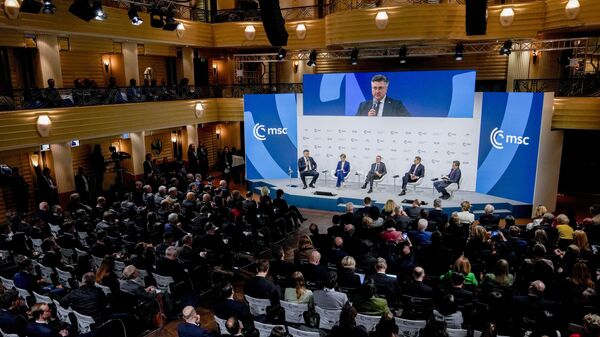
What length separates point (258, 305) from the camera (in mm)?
6215

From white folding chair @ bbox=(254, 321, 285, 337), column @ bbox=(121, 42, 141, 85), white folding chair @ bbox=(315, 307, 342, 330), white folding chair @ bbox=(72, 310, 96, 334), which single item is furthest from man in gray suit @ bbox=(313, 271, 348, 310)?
column @ bbox=(121, 42, 141, 85)

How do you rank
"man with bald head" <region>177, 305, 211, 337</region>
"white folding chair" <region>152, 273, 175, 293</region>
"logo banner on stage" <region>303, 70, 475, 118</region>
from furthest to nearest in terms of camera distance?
"logo banner on stage" <region>303, 70, 475, 118</region>
"white folding chair" <region>152, 273, 175, 293</region>
"man with bald head" <region>177, 305, 211, 337</region>

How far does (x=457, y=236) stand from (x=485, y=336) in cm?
355

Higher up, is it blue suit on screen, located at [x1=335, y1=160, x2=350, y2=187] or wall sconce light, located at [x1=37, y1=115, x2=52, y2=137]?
wall sconce light, located at [x1=37, y1=115, x2=52, y2=137]

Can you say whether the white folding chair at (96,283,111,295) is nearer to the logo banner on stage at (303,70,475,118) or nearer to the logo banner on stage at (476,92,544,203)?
the logo banner on stage at (303,70,475,118)

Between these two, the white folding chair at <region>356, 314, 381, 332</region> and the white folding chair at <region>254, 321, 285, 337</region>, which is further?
the white folding chair at <region>356, 314, 381, 332</region>

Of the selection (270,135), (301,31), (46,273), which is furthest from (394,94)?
(46,273)

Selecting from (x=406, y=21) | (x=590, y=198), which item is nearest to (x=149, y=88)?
(x=406, y=21)

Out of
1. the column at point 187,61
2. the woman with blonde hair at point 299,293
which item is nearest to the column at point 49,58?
the column at point 187,61

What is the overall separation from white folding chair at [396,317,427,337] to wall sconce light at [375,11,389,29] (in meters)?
10.3

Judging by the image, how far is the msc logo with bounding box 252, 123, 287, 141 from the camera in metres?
16.3

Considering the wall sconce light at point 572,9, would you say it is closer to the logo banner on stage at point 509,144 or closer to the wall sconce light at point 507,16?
the wall sconce light at point 507,16

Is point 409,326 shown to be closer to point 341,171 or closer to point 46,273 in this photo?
point 46,273

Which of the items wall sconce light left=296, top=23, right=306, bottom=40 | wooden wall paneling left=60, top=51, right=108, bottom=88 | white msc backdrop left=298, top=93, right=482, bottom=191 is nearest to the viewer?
white msc backdrop left=298, top=93, right=482, bottom=191
